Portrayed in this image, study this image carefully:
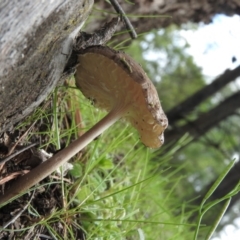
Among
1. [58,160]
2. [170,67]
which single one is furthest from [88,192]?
[170,67]

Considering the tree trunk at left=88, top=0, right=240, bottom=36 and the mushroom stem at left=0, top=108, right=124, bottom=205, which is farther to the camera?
the tree trunk at left=88, top=0, right=240, bottom=36

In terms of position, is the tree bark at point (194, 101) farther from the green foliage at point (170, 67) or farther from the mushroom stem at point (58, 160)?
the mushroom stem at point (58, 160)

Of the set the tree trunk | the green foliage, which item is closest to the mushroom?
the tree trunk

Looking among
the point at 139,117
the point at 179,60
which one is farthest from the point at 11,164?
the point at 179,60

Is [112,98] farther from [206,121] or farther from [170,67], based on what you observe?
[170,67]

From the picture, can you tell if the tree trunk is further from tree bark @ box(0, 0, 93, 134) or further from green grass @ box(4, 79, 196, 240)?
tree bark @ box(0, 0, 93, 134)

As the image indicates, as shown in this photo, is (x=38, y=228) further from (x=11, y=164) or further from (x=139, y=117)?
(x=139, y=117)
